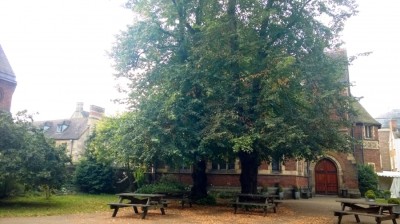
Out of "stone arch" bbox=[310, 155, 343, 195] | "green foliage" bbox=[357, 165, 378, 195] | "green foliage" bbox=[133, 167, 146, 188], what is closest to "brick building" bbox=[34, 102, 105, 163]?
"green foliage" bbox=[133, 167, 146, 188]

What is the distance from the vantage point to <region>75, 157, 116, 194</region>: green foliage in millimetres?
27594

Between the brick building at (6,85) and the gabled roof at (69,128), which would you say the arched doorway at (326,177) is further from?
the gabled roof at (69,128)

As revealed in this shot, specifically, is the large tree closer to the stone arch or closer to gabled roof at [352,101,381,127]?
the stone arch

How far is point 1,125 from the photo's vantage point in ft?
53.4

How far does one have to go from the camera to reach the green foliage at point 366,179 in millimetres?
30359

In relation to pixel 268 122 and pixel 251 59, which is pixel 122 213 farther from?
pixel 251 59

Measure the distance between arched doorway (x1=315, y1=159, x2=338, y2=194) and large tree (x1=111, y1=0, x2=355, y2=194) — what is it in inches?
591

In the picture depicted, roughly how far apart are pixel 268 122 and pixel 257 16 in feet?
17.5

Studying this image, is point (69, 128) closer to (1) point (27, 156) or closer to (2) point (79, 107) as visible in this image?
(2) point (79, 107)

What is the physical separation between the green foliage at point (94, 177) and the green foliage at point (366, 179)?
21782mm

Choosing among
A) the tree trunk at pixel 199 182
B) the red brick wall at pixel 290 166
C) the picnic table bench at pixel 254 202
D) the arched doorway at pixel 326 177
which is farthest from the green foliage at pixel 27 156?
the arched doorway at pixel 326 177

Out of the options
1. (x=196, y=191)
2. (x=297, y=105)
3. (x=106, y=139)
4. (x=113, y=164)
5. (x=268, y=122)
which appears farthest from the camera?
(x=113, y=164)

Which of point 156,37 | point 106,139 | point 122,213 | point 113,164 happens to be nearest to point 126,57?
point 156,37

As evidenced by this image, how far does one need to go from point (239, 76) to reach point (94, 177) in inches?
672
